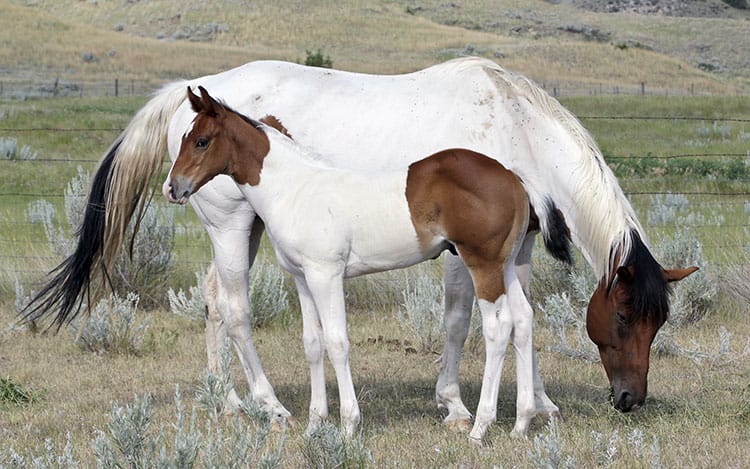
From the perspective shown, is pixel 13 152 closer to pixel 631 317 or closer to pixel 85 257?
pixel 85 257

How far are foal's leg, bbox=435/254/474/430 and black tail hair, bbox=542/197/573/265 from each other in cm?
61

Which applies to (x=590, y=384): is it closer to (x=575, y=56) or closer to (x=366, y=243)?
(x=366, y=243)

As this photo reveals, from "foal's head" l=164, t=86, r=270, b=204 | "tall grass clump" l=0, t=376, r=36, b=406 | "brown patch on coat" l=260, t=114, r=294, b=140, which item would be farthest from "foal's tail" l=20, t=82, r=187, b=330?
"foal's head" l=164, t=86, r=270, b=204

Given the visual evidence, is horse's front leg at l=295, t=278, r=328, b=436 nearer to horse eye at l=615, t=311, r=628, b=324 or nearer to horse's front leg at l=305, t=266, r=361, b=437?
horse's front leg at l=305, t=266, r=361, b=437

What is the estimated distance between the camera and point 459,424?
5922 millimetres

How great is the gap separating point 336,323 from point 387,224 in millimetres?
579

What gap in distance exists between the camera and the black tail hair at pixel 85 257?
6.61 meters

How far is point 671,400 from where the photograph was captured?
6.23 meters

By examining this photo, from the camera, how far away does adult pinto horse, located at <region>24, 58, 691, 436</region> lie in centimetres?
547

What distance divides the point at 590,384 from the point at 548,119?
85.1 inches

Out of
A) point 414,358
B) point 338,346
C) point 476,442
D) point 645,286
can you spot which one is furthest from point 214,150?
point 414,358

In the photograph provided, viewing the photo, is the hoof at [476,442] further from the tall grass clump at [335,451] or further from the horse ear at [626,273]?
the horse ear at [626,273]

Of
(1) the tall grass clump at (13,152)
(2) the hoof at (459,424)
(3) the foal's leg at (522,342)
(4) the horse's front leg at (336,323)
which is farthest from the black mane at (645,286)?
(1) the tall grass clump at (13,152)

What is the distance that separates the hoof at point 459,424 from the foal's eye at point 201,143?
2.14 meters
